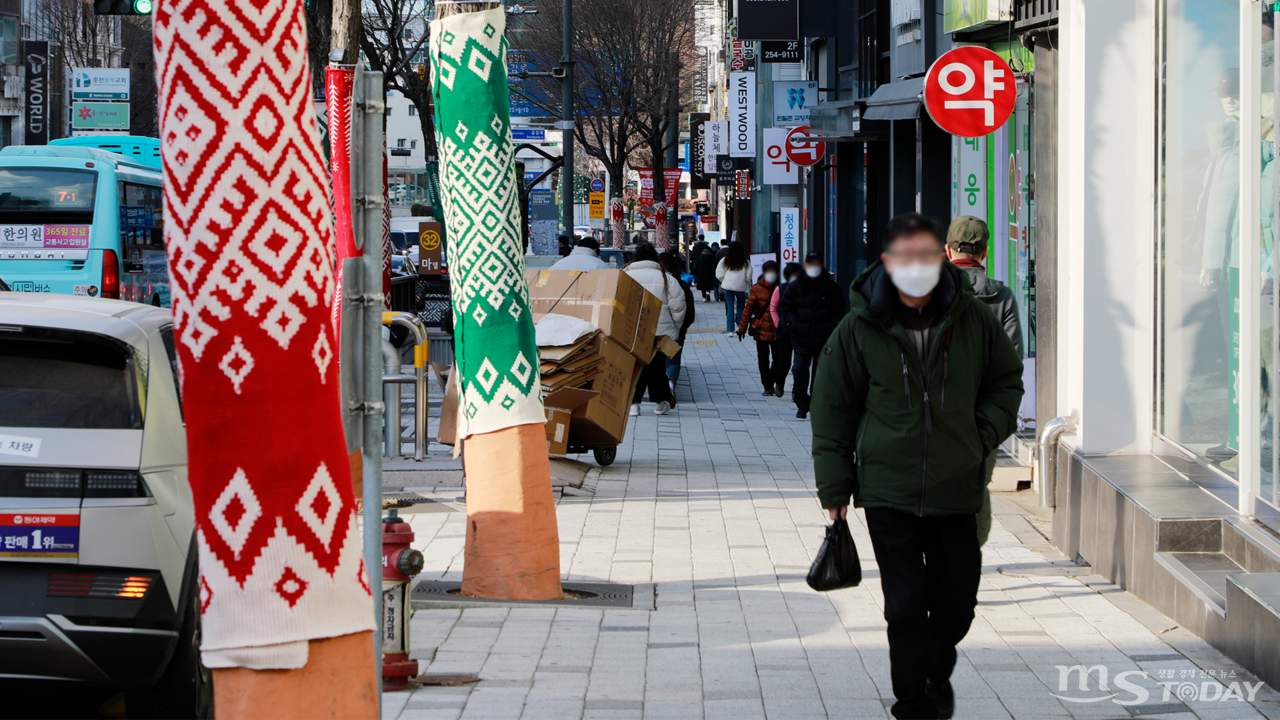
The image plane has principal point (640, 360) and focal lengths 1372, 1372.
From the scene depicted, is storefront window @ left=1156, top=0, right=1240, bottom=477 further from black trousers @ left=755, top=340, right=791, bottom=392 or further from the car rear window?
black trousers @ left=755, top=340, right=791, bottom=392

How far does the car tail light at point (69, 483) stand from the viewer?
13.9ft

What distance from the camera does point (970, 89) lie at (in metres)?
9.66

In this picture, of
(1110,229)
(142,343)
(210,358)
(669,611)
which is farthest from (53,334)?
(1110,229)

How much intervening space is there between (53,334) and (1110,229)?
5831 millimetres

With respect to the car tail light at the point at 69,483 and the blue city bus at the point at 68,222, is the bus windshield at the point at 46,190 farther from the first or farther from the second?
the car tail light at the point at 69,483

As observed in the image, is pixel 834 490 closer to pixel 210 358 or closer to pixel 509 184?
pixel 210 358

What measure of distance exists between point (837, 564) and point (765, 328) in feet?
42.5

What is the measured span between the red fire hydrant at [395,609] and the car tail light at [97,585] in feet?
3.46

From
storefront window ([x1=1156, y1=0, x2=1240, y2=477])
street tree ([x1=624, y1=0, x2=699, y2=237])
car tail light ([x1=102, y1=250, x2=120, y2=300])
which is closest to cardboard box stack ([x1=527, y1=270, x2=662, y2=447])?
storefront window ([x1=1156, y1=0, x2=1240, y2=477])

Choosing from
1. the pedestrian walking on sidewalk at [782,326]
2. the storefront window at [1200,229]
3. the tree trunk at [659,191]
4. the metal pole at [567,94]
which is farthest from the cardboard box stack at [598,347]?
the tree trunk at [659,191]

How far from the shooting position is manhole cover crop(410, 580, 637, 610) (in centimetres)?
688

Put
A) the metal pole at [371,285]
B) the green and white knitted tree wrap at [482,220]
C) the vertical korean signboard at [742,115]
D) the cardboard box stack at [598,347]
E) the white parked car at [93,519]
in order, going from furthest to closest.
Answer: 1. the vertical korean signboard at [742,115]
2. the cardboard box stack at [598,347]
3. the green and white knitted tree wrap at [482,220]
4. the white parked car at [93,519]
5. the metal pole at [371,285]

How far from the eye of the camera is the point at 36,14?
5512cm

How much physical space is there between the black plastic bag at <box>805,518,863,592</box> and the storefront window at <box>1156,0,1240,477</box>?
122 inches
